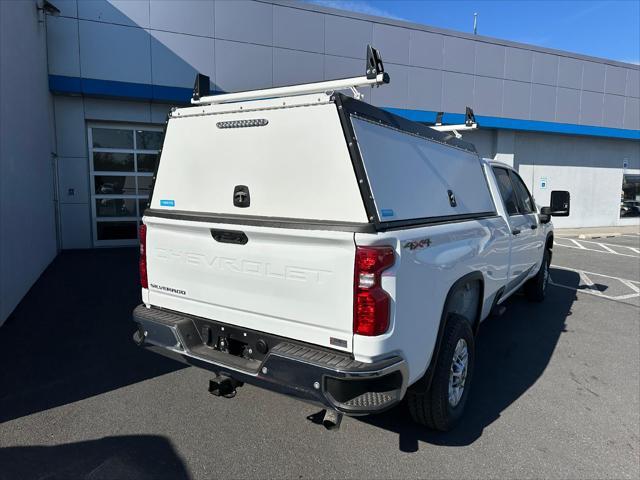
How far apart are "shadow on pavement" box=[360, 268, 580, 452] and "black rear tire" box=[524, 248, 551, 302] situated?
4.8 inches

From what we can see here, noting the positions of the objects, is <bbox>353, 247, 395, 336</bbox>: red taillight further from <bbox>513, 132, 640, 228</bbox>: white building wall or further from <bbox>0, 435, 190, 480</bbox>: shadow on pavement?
<bbox>513, 132, 640, 228</bbox>: white building wall

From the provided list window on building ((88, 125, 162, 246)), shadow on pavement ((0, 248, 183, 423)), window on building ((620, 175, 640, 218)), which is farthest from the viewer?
window on building ((620, 175, 640, 218))

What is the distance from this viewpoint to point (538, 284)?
6.94 meters

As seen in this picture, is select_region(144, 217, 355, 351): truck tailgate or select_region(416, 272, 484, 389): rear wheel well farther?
select_region(416, 272, 484, 389): rear wheel well

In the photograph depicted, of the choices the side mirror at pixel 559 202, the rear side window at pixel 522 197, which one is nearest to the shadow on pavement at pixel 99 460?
the rear side window at pixel 522 197

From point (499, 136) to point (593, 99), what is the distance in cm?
502

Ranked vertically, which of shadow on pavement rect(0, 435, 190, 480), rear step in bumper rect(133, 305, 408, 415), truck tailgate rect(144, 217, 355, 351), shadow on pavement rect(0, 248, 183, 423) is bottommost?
shadow on pavement rect(0, 435, 190, 480)

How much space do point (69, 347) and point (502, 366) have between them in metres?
4.53

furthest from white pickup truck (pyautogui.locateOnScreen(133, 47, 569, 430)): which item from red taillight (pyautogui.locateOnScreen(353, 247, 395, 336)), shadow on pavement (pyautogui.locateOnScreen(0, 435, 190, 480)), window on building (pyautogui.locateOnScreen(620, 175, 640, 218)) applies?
window on building (pyautogui.locateOnScreen(620, 175, 640, 218))

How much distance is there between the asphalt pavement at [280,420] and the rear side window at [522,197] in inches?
60.7

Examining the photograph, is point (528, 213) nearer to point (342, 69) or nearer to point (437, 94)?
point (342, 69)

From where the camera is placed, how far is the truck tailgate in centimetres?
259

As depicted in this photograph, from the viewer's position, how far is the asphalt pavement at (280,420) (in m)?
2.97

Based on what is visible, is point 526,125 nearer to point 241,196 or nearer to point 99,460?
point 241,196
